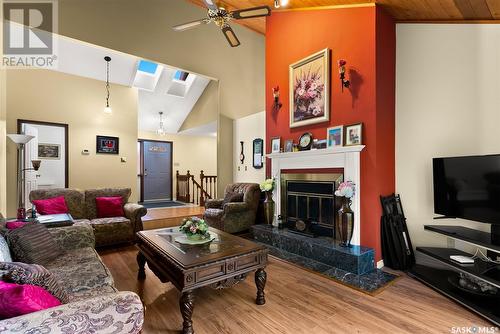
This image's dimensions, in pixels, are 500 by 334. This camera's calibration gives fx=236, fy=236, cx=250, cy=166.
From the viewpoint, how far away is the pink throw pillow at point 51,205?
3.56 metres

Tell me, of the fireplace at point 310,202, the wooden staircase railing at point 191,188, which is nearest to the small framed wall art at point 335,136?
the fireplace at point 310,202

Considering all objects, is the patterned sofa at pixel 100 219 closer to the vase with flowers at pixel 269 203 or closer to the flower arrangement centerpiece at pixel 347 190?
the vase with flowers at pixel 269 203

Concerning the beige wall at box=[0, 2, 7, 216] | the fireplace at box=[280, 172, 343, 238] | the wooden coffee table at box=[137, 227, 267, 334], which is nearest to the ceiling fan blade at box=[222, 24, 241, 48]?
the fireplace at box=[280, 172, 343, 238]

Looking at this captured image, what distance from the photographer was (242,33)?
5.41 meters

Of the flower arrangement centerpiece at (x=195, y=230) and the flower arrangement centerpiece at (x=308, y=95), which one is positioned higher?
the flower arrangement centerpiece at (x=308, y=95)

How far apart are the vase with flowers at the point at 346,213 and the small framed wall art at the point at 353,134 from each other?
537 millimetres

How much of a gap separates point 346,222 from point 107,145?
5541mm

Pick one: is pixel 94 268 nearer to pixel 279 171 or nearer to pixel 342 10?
pixel 279 171

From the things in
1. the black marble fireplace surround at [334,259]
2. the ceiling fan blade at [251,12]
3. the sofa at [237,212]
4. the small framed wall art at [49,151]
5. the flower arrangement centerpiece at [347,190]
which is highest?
the ceiling fan blade at [251,12]

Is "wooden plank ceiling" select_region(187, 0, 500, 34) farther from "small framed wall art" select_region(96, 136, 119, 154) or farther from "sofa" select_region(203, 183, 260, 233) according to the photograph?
"small framed wall art" select_region(96, 136, 119, 154)

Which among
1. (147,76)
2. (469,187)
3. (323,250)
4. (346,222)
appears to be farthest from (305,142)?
(147,76)

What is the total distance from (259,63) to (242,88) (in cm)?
73

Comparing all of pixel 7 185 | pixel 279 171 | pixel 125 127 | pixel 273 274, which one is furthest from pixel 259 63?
pixel 7 185

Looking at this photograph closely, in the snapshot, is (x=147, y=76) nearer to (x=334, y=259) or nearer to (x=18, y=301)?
(x=334, y=259)
